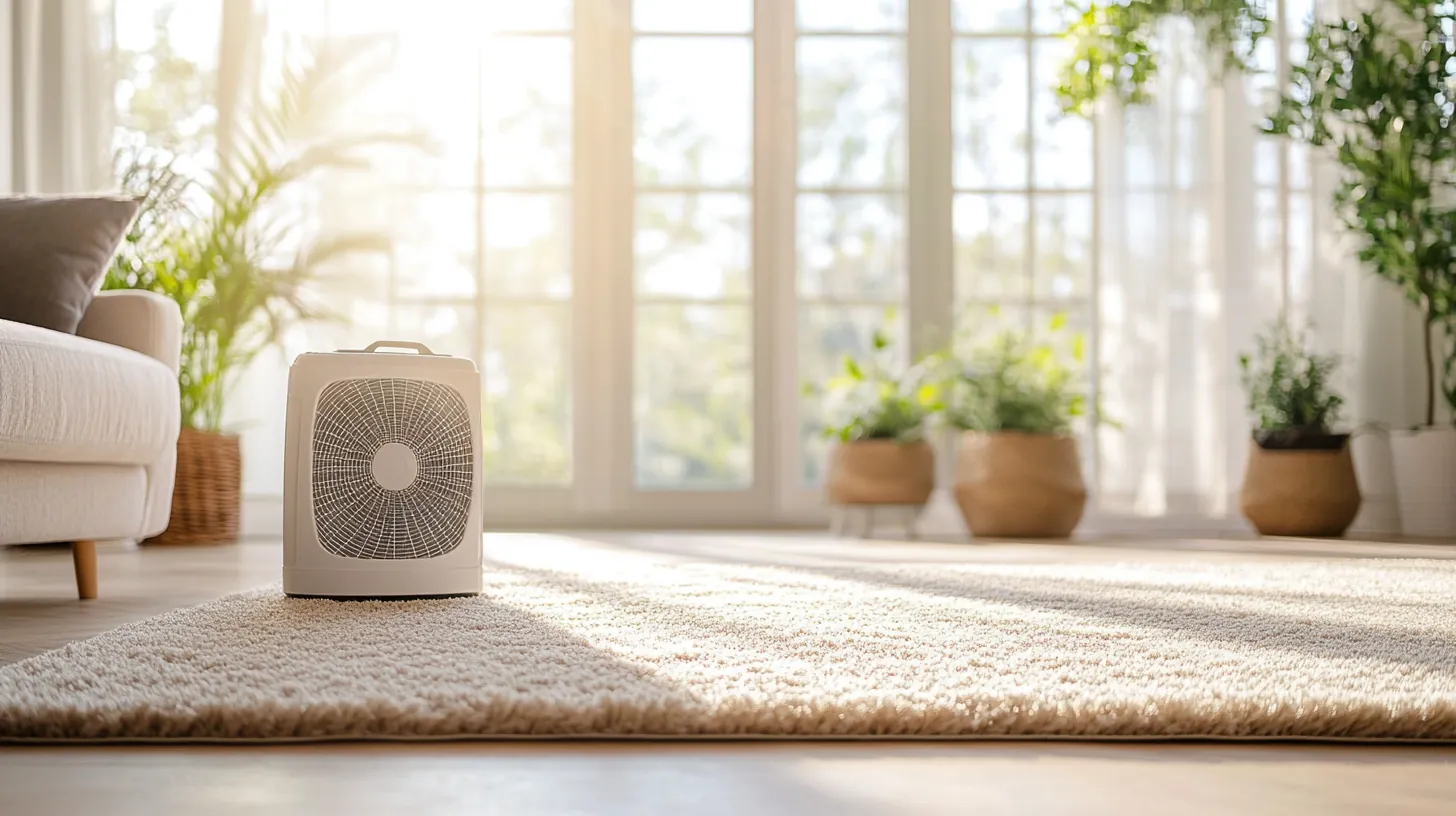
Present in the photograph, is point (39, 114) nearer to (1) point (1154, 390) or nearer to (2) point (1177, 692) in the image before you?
(1) point (1154, 390)

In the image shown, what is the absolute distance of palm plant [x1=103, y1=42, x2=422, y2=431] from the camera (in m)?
3.56

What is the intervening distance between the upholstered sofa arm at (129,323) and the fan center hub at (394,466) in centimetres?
74

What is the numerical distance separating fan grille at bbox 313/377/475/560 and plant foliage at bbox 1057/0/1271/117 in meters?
2.80

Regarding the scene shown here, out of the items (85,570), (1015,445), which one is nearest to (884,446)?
(1015,445)

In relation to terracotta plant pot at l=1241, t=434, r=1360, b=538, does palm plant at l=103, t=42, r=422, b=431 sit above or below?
above

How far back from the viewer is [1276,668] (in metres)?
1.21

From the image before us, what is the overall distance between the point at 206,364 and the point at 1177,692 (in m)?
3.17

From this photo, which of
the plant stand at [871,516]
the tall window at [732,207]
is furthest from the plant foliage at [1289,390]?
the plant stand at [871,516]

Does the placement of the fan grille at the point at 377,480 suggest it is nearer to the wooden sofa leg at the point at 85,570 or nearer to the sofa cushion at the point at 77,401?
the sofa cushion at the point at 77,401

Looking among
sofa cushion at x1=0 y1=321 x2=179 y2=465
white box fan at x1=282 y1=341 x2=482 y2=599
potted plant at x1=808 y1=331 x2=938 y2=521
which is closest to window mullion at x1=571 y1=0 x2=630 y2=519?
potted plant at x1=808 y1=331 x2=938 y2=521

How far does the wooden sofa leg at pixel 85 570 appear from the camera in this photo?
2.03 metres

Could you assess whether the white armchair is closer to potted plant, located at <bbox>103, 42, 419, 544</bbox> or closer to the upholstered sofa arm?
the upholstered sofa arm

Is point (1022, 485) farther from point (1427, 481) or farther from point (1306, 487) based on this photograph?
point (1427, 481)

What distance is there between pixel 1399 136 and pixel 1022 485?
1.49 meters
